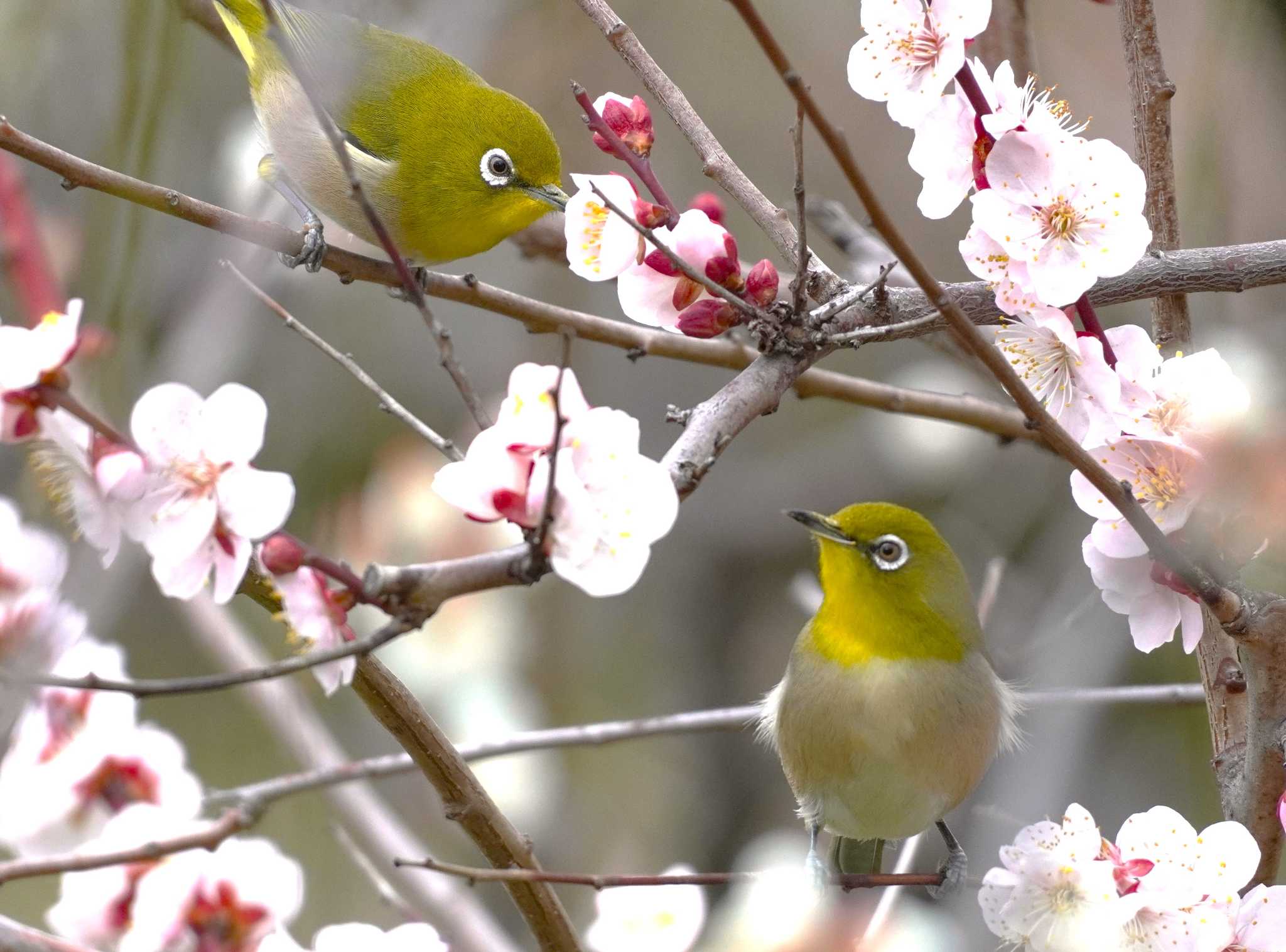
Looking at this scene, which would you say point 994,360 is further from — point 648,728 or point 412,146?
point 412,146

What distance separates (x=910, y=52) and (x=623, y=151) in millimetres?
423

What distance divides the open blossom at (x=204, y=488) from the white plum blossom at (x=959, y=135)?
962 millimetres

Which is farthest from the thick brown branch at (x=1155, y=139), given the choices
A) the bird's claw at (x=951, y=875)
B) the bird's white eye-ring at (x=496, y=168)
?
the bird's white eye-ring at (x=496, y=168)

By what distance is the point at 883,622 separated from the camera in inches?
105

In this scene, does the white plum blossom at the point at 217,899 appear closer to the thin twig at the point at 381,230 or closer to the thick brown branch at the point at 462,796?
the thick brown branch at the point at 462,796

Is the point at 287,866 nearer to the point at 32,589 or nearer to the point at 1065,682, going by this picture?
the point at 32,589

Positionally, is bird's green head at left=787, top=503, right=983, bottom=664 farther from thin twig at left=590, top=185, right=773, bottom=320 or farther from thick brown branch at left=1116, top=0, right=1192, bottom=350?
thin twig at left=590, top=185, right=773, bottom=320

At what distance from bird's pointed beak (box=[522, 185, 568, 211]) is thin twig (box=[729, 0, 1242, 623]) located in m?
1.90

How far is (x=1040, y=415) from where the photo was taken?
143 centimetres

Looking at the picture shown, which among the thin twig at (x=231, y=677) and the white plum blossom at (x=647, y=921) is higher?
the thin twig at (x=231, y=677)

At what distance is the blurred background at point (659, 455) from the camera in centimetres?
402

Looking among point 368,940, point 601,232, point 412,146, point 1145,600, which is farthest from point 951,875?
point 412,146

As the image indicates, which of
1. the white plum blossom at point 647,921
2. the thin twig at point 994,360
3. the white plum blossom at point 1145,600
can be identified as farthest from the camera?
the white plum blossom at point 647,921

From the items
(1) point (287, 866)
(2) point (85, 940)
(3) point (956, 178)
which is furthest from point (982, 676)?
(2) point (85, 940)
